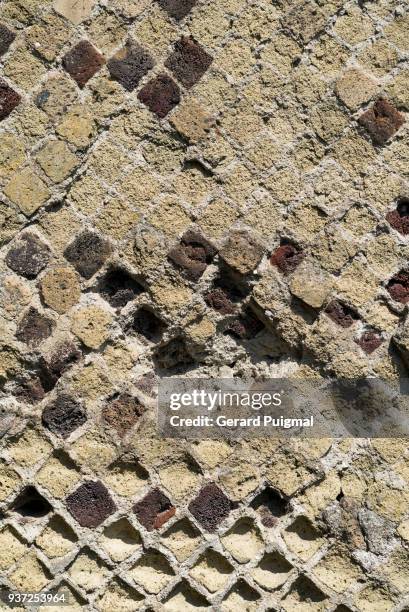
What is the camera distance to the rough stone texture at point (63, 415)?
1.96 m

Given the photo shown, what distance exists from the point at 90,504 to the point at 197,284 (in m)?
0.66

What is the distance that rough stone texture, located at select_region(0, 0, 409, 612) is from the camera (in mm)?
1908

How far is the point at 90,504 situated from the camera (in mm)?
1971

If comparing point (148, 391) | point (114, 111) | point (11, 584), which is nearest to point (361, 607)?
point (148, 391)

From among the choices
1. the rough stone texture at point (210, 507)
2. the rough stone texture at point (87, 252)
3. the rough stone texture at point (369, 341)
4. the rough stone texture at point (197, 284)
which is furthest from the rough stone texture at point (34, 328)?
the rough stone texture at point (369, 341)

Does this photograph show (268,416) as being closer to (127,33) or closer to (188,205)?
(188,205)

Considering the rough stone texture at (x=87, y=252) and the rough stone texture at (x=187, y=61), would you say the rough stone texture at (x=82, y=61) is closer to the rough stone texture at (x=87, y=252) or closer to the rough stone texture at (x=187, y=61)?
the rough stone texture at (x=187, y=61)

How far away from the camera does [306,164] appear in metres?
1.95

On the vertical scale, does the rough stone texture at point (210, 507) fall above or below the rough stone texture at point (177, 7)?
below

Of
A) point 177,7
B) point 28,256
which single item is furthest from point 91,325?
point 177,7

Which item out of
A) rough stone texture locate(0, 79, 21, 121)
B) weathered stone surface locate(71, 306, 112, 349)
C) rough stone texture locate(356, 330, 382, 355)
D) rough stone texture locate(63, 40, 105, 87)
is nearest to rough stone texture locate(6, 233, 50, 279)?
weathered stone surface locate(71, 306, 112, 349)

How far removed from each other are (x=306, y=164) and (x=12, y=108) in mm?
784

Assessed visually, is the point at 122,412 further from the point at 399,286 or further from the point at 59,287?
the point at 399,286

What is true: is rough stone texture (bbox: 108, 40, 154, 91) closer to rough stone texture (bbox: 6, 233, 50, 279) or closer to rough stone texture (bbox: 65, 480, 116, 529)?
rough stone texture (bbox: 6, 233, 50, 279)
